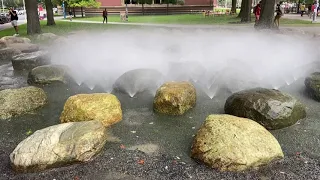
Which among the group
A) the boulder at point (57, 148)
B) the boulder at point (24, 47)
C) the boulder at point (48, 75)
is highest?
the boulder at point (24, 47)

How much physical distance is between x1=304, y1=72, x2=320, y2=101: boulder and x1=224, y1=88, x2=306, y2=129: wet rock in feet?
4.68

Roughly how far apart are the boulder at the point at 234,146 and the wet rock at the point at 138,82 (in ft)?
11.4

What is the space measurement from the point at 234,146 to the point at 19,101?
480cm

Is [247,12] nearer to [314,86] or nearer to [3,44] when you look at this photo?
[3,44]

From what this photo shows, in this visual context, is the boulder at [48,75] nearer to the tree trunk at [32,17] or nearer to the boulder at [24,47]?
the boulder at [24,47]

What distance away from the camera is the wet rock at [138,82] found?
8.27 m

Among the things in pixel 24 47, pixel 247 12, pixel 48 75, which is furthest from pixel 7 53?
pixel 247 12

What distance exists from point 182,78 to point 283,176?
5.41m

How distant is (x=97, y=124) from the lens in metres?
5.20

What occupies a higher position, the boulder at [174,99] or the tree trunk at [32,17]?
the tree trunk at [32,17]

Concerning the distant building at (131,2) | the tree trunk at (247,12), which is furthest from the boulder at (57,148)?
the distant building at (131,2)

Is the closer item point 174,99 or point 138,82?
point 174,99

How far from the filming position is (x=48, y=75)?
30.5ft

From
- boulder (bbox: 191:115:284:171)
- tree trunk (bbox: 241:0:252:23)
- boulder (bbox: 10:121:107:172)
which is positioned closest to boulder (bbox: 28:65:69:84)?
boulder (bbox: 10:121:107:172)
